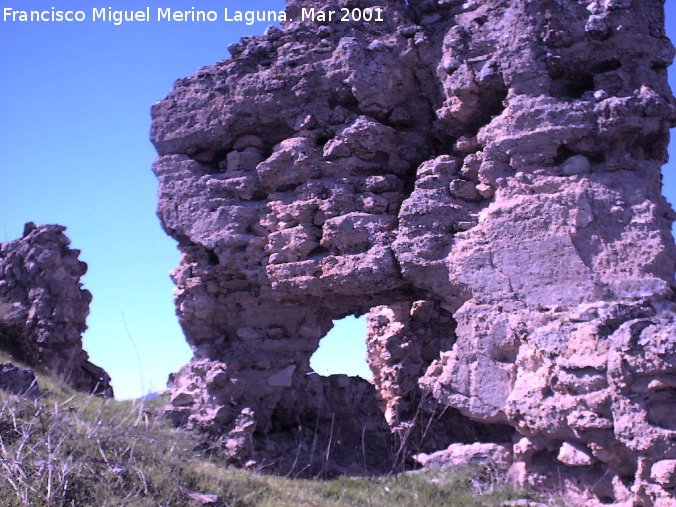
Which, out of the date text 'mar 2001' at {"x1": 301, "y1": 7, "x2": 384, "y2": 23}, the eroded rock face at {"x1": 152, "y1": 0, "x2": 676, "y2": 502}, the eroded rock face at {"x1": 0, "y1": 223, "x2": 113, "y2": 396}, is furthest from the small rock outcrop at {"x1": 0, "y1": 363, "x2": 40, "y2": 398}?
the date text 'mar 2001' at {"x1": 301, "y1": 7, "x2": 384, "y2": 23}

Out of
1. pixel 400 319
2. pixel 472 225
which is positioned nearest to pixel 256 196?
pixel 472 225

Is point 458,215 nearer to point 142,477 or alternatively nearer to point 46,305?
point 142,477

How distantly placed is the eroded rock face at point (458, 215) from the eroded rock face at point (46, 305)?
2937mm

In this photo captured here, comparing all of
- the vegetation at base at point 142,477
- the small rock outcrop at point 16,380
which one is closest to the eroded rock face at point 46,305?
the small rock outcrop at point 16,380

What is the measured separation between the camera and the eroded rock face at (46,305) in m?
8.55

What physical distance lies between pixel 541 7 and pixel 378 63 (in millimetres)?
1372

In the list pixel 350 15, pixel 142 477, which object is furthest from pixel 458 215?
pixel 142 477

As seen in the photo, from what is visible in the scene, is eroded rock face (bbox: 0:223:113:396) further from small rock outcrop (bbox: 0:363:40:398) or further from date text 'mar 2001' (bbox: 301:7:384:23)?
date text 'mar 2001' (bbox: 301:7:384:23)

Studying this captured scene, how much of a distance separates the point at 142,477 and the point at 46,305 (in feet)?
16.8

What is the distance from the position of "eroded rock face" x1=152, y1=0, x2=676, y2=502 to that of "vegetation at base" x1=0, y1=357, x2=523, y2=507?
1.41ft

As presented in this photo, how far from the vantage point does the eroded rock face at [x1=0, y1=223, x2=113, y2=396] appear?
337 inches

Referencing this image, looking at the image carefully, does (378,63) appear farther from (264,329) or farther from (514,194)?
(264,329)

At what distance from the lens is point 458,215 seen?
18.7ft

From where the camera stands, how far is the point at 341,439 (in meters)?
6.75
